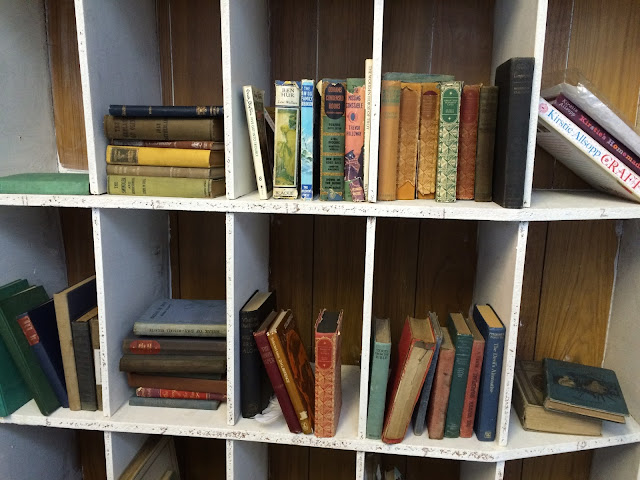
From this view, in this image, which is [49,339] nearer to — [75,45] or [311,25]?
[75,45]

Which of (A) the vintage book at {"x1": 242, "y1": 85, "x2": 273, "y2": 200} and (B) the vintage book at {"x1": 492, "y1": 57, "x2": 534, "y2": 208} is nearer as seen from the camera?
(B) the vintage book at {"x1": 492, "y1": 57, "x2": 534, "y2": 208}

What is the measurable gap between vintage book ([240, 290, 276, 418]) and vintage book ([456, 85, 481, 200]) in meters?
0.52

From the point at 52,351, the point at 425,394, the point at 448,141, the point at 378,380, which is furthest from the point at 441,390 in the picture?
the point at 52,351

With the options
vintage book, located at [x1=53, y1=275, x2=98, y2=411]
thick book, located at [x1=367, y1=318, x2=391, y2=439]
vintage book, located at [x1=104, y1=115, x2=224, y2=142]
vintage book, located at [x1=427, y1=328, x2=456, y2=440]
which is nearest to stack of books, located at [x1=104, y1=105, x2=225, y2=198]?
vintage book, located at [x1=104, y1=115, x2=224, y2=142]

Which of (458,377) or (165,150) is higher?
(165,150)

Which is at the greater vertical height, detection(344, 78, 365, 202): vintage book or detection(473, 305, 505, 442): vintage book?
detection(344, 78, 365, 202): vintage book

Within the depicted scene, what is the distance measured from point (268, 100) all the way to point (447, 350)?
78cm

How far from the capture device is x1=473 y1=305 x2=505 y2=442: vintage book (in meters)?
1.03

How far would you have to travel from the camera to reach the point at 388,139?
1.00 meters

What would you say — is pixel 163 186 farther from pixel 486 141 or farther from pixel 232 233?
pixel 486 141

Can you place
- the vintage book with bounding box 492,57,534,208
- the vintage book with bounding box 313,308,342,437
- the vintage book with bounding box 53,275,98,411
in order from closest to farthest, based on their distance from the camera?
1. the vintage book with bounding box 492,57,534,208
2. the vintage book with bounding box 313,308,342,437
3. the vintage book with bounding box 53,275,98,411

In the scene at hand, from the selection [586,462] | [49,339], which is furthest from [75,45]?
[586,462]

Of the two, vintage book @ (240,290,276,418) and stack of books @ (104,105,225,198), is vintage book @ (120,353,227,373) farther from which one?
stack of books @ (104,105,225,198)

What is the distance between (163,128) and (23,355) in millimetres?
626
